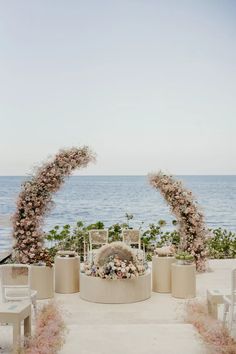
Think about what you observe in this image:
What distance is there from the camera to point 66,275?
9.40m

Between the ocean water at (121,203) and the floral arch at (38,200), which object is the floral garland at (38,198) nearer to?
the floral arch at (38,200)

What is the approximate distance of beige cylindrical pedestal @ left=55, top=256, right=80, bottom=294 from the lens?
30.8 feet

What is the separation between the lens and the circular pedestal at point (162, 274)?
9.48m

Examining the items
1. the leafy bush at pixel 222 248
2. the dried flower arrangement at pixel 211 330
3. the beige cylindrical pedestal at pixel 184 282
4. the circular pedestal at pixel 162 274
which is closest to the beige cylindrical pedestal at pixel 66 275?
the circular pedestal at pixel 162 274

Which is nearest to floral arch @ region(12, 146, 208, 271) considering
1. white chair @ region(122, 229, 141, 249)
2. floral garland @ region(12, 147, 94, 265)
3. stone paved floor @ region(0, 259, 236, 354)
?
floral garland @ region(12, 147, 94, 265)

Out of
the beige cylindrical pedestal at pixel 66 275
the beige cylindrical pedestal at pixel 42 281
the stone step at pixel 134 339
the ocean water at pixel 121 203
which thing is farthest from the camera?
the ocean water at pixel 121 203

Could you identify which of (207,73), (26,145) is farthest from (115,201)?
(207,73)

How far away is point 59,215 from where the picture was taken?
34219 mm

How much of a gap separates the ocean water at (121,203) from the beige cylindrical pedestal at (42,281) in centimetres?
2220

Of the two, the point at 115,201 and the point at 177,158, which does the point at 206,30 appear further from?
the point at 115,201

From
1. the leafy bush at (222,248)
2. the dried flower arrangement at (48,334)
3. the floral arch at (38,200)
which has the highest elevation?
the floral arch at (38,200)

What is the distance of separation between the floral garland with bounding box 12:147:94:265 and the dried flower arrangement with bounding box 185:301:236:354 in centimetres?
302

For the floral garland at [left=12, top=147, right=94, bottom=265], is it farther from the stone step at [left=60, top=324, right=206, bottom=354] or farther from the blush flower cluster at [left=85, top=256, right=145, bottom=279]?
the stone step at [left=60, top=324, right=206, bottom=354]

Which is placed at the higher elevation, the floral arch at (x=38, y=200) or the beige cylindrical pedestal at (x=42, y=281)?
the floral arch at (x=38, y=200)
